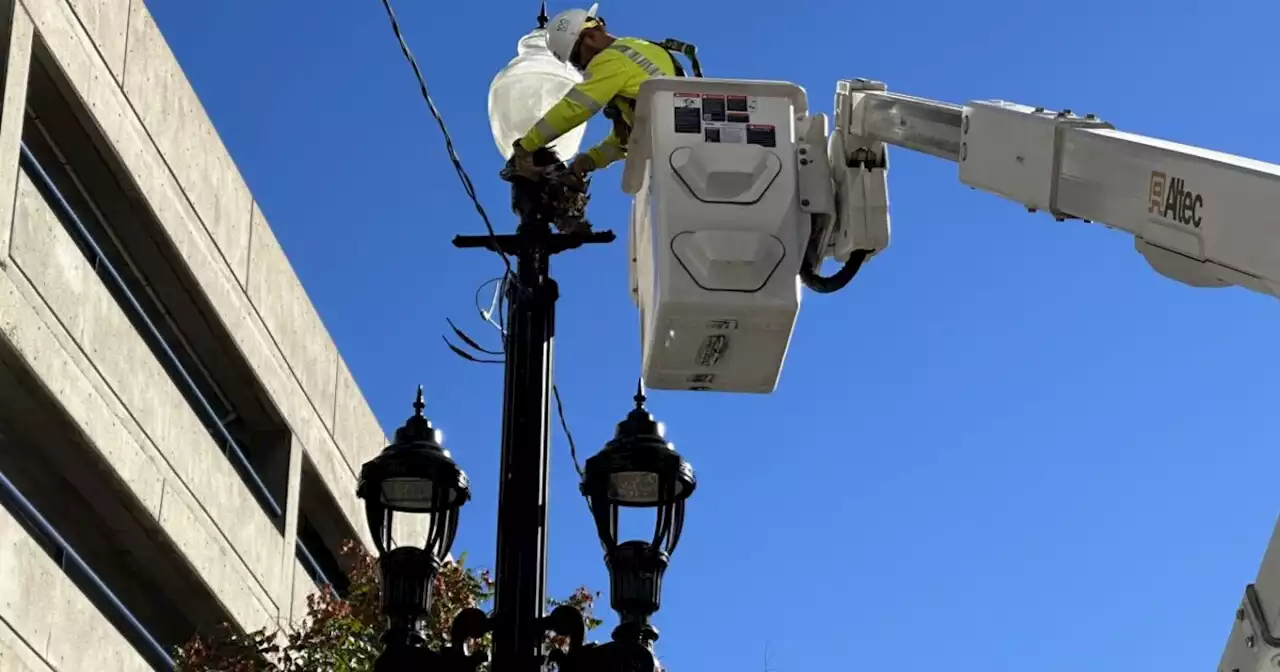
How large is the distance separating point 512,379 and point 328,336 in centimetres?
2082

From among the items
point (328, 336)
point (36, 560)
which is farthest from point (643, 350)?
point (328, 336)

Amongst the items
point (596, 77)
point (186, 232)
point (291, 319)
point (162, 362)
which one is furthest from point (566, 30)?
point (291, 319)

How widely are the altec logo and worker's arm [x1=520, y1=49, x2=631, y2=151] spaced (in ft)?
10.2

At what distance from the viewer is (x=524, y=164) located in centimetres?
847

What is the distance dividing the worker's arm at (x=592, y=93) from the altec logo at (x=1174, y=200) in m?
3.12

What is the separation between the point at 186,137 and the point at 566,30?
51.9 feet

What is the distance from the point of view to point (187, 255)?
76.2 ft

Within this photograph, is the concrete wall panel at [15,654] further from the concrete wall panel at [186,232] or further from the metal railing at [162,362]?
the concrete wall panel at [186,232]

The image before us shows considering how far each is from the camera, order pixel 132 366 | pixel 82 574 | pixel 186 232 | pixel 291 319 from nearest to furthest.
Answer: pixel 82 574 < pixel 132 366 < pixel 186 232 < pixel 291 319

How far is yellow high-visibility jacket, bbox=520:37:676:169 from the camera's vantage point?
789 centimetres

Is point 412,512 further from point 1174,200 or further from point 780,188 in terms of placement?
point 1174,200

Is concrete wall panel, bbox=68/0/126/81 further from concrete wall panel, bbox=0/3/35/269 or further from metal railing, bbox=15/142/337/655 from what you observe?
metal railing, bbox=15/142/337/655

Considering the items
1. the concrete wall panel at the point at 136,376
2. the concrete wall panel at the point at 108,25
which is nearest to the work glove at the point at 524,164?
the concrete wall panel at the point at 136,376

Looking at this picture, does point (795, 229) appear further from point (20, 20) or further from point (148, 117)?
point (148, 117)
